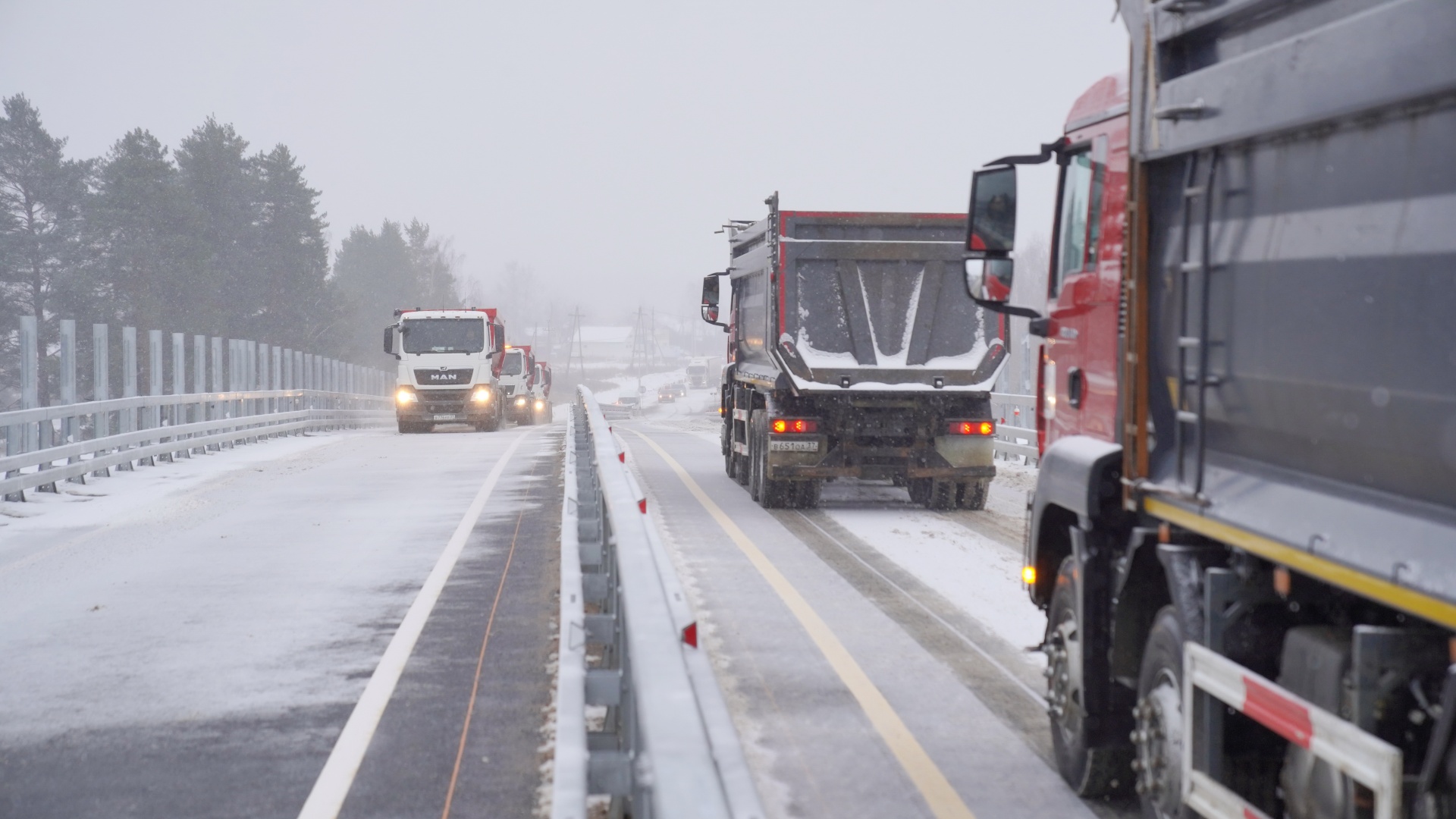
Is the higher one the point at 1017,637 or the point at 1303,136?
the point at 1303,136

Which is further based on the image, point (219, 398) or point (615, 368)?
point (615, 368)

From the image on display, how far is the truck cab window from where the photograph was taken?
585 centimetres

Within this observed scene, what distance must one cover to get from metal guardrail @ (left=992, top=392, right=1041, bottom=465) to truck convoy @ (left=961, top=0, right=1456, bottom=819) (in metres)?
16.2

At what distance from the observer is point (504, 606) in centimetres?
1006

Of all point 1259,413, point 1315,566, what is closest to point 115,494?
point 1259,413

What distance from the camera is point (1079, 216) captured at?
20.0 ft

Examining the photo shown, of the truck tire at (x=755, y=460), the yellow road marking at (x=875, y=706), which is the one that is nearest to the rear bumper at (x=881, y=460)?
the truck tire at (x=755, y=460)

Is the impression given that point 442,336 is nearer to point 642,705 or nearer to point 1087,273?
point 1087,273

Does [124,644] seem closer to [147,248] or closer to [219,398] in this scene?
[219,398]

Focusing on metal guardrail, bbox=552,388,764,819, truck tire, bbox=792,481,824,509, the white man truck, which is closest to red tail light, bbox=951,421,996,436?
truck tire, bbox=792,481,824,509

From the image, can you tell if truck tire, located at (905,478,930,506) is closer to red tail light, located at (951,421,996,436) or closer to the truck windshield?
red tail light, located at (951,421,996,436)

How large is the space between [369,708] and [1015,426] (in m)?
18.5

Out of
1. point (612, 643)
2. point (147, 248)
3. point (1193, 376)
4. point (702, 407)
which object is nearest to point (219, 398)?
point (612, 643)

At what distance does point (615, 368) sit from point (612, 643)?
584ft
